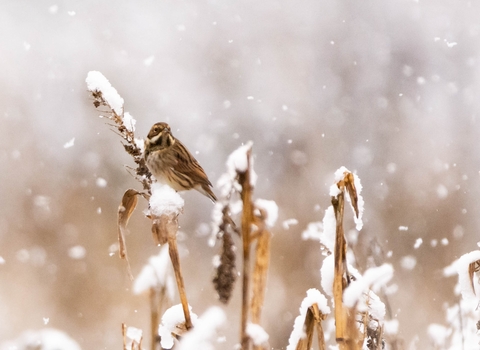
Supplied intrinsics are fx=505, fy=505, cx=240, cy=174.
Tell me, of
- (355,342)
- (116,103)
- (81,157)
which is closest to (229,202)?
(355,342)

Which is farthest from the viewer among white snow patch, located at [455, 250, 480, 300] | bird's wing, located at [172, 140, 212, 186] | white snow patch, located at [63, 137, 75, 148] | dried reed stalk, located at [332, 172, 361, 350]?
white snow patch, located at [63, 137, 75, 148]

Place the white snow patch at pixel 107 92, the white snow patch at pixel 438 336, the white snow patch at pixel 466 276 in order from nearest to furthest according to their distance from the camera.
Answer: the white snow patch at pixel 466 276
the white snow patch at pixel 107 92
the white snow patch at pixel 438 336

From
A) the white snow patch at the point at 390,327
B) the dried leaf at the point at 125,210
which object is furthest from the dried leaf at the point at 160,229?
the white snow patch at the point at 390,327

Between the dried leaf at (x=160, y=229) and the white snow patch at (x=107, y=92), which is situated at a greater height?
the white snow patch at (x=107, y=92)

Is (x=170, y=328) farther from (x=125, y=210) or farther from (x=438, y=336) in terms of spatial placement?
(x=438, y=336)

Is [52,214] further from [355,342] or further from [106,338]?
[355,342]

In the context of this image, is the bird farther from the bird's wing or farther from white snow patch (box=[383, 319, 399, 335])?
white snow patch (box=[383, 319, 399, 335])

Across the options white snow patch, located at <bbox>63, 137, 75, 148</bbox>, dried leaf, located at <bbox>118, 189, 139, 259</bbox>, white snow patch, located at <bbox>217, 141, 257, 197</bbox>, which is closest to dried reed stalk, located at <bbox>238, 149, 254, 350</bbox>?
white snow patch, located at <bbox>217, 141, 257, 197</bbox>

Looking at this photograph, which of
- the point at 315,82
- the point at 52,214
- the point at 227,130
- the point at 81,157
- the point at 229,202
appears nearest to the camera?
the point at 229,202

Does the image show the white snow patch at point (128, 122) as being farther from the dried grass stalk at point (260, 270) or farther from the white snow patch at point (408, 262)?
the white snow patch at point (408, 262)

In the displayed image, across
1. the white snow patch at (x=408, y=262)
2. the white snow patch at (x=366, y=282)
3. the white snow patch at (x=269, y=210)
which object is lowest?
the white snow patch at (x=366, y=282)

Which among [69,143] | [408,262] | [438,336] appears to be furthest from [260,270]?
[69,143]
